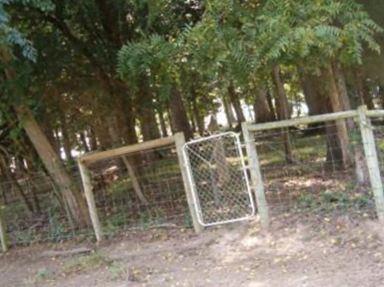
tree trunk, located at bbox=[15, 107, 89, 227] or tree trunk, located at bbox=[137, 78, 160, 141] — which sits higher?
tree trunk, located at bbox=[137, 78, 160, 141]

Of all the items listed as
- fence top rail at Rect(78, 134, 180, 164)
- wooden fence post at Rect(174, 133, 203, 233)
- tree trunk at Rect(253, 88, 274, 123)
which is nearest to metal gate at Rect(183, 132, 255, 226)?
wooden fence post at Rect(174, 133, 203, 233)

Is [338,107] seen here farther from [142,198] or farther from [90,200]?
[90,200]

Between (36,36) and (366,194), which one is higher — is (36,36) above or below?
above

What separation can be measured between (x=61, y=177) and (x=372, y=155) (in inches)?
188

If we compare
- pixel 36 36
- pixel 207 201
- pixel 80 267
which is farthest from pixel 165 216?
pixel 36 36

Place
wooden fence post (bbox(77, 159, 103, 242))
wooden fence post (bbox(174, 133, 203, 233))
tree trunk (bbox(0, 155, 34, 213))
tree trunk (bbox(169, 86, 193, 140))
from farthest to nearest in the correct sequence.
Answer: tree trunk (bbox(169, 86, 193, 140)) < tree trunk (bbox(0, 155, 34, 213)) < wooden fence post (bbox(77, 159, 103, 242)) < wooden fence post (bbox(174, 133, 203, 233))

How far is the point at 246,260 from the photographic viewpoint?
633 centimetres

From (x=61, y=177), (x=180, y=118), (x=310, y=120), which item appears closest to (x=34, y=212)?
(x=61, y=177)

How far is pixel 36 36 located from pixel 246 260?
17.7 ft

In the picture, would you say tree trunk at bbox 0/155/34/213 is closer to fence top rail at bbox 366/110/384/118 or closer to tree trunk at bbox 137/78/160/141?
tree trunk at bbox 137/78/160/141

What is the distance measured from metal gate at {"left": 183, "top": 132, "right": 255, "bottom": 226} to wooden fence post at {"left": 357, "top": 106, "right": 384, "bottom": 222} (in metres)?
1.47

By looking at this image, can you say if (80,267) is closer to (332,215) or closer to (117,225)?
(117,225)

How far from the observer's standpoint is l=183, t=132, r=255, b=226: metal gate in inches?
298

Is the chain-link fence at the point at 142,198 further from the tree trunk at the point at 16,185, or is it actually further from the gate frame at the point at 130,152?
the tree trunk at the point at 16,185
